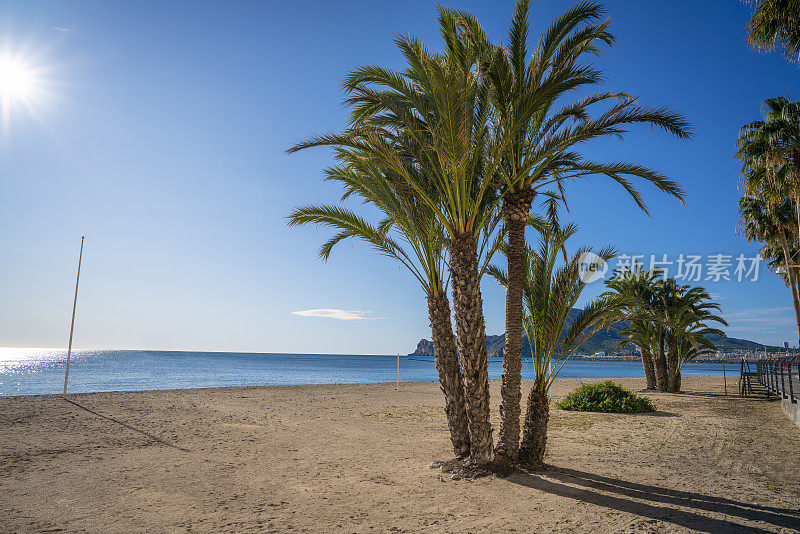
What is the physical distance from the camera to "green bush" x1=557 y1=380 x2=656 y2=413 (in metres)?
16.1

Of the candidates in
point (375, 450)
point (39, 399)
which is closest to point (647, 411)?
point (375, 450)

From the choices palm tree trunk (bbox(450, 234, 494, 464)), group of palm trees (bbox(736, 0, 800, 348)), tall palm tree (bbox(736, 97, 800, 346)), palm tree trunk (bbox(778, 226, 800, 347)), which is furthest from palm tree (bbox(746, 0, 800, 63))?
palm tree trunk (bbox(778, 226, 800, 347))

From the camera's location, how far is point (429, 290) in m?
8.38

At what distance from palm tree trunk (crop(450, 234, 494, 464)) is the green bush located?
10.6 meters

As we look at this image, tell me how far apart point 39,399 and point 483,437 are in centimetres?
1718

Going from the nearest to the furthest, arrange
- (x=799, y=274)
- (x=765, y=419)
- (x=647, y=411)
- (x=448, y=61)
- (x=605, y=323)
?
(x=448, y=61), (x=605, y=323), (x=765, y=419), (x=647, y=411), (x=799, y=274)

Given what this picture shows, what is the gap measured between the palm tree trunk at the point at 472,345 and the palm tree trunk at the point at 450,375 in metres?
0.38

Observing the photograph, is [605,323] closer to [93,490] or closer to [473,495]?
[473,495]

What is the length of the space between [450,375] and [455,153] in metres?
3.73

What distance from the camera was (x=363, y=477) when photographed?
749 centimetres

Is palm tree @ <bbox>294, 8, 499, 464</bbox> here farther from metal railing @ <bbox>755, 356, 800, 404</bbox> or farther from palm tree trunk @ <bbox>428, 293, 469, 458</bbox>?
metal railing @ <bbox>755, 356, 800, 404</bbox>

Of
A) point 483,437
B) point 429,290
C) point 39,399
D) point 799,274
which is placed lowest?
point 39,399

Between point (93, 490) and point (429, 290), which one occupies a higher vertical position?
point (429, 290)

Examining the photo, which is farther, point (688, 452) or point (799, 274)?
point (799, 274)
